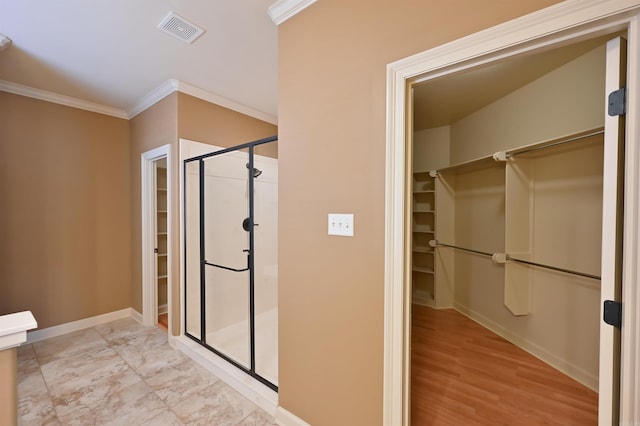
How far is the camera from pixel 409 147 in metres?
1.22

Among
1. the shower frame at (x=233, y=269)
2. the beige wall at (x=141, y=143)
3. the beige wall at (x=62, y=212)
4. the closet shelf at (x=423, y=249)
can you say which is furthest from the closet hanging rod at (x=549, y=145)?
the beige wall at (x=62, y=212)

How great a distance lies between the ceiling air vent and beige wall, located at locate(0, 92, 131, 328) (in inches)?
81.7

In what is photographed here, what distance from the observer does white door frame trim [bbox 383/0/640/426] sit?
0.80m

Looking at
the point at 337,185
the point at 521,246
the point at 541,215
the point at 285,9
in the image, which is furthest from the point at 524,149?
the point at 285,9

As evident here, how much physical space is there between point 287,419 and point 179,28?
2.73m

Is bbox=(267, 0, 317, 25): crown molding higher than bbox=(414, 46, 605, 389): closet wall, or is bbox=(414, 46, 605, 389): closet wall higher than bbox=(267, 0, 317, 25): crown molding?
bbox=(267, 0, 317, 25): crown molding

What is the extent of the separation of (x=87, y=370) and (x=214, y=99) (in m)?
2.83

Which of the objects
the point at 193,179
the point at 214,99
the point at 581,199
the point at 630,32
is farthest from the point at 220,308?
the point at 581,199

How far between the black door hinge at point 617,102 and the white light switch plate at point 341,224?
101 cm

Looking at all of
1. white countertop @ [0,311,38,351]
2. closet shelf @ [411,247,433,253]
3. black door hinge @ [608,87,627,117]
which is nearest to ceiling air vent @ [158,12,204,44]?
white countertop @ [0,311,38,351]

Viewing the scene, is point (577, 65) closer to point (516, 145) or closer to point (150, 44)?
point (516, 145)

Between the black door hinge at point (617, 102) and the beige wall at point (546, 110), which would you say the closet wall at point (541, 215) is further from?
the black door hinge at point (617, 102)

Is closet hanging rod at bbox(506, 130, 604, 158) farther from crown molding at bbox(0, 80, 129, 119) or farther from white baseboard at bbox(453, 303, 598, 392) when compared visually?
crown molding at bbox(0, 80, 129, 119)

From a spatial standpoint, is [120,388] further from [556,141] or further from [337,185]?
[556,141]
